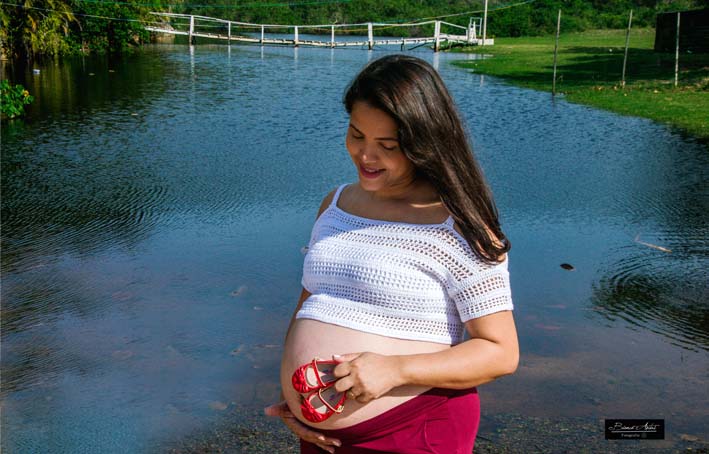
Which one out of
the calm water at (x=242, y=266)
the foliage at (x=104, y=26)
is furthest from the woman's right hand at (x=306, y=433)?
the foliage at (x=104, y=26)

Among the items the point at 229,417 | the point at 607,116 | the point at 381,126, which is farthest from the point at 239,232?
the point at 607,116

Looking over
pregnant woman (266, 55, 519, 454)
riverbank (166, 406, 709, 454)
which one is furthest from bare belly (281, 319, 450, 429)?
riverbank (166, 406, 709, 454)

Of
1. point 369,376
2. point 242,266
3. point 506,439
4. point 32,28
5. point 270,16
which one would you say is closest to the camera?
point 369,376

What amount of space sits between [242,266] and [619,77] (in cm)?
1761

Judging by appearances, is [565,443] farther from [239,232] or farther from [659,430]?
[239,232]

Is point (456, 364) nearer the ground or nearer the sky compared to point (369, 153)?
nearer the ground

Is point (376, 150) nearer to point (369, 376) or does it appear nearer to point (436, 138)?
point (436, 138)

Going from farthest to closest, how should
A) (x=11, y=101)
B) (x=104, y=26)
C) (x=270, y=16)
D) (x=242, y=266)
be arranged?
1. (x=270, y=16)
2. (x=104, y=26)
3. (x=11, y=101)
4. (x=242, y=266)

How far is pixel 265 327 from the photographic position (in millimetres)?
4816

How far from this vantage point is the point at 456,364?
5.74 feet

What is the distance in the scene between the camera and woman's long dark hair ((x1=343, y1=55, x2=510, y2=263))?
5.87 feet

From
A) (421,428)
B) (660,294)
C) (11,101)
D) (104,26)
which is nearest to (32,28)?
(104,26)

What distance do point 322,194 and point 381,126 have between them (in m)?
6.74

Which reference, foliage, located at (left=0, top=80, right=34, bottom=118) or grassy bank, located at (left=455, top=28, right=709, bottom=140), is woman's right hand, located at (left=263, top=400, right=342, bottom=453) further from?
foliage, located at (left=0, top=80, right=34, bottom=118)
